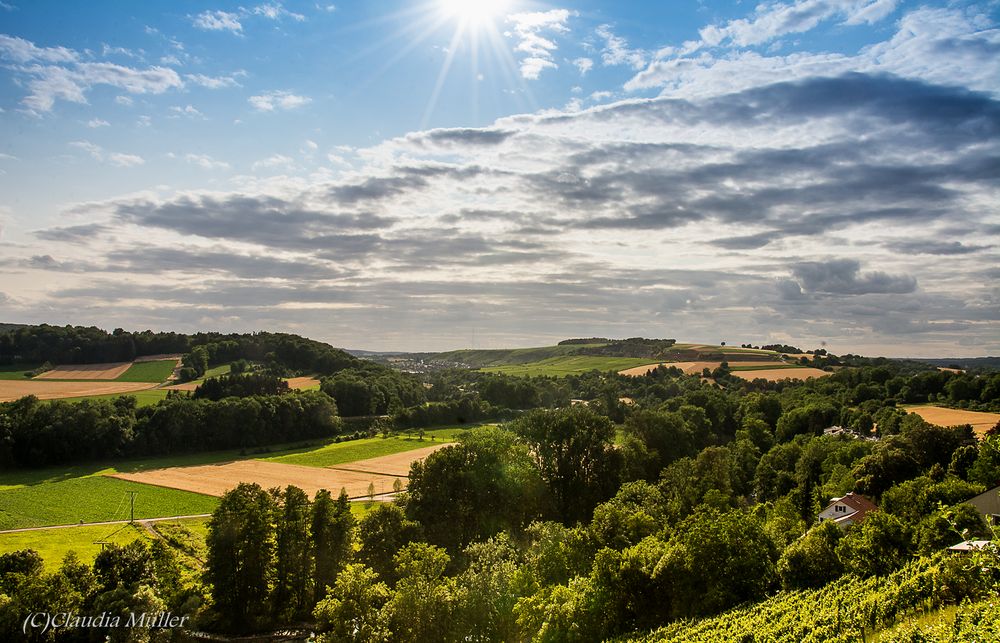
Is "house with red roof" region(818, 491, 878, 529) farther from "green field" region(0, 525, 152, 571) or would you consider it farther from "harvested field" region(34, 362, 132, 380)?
"harvested field" region(34, 362, 132, 380)

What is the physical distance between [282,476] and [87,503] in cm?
1998

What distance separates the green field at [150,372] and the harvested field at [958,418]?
12251 centimetres

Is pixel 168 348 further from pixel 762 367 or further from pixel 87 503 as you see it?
pixel 762 367

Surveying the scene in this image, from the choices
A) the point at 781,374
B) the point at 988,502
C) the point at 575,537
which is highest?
the point at 781,374

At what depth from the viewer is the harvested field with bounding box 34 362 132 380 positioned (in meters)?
110

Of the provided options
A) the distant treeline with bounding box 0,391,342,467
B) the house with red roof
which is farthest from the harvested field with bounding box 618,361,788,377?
the house with red roof

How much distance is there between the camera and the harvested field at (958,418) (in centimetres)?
6234

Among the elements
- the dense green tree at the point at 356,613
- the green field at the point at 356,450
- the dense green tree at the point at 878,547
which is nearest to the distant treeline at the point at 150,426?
the green field at the point at 356,450

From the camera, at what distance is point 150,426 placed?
289 ft

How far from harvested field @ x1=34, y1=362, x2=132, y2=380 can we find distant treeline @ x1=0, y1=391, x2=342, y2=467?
964 inches

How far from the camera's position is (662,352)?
178500 mm

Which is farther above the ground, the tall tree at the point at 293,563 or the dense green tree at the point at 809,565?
the dense green tree at the point at 809,565

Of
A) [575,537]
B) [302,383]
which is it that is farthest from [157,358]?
[575,537]

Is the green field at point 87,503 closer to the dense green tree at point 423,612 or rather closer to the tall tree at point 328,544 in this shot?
the tall tree at point 328,544
